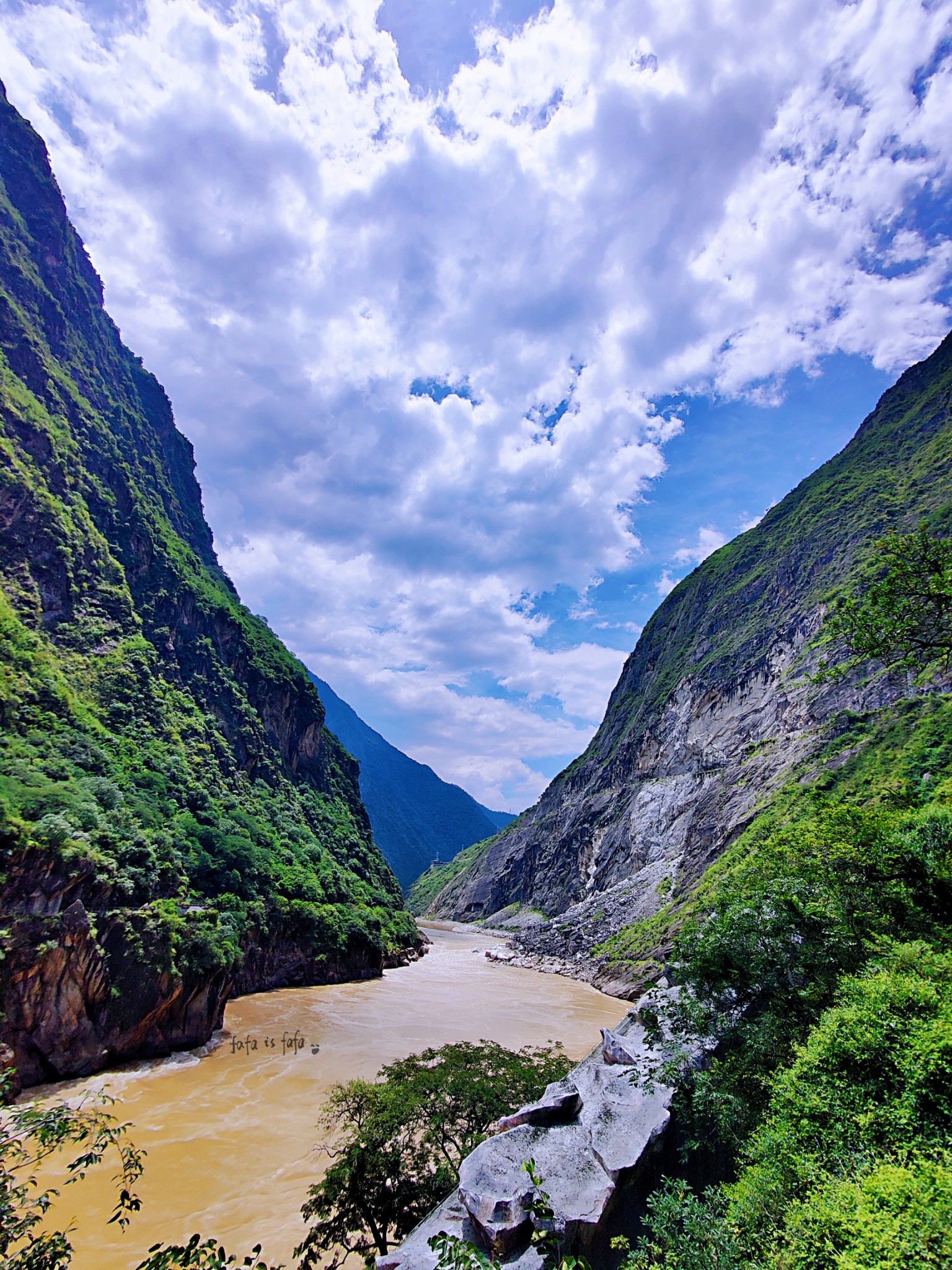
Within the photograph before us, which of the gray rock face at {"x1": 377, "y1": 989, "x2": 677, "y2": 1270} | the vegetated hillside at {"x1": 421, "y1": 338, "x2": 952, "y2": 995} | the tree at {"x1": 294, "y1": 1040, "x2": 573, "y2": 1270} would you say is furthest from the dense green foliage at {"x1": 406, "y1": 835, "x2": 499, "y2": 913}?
the gray rock face at {"x1": 377, "y1": 989, "x2": 677, "y2": 1270}

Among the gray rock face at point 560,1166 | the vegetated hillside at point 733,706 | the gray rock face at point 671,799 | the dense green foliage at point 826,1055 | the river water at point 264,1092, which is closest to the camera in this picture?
the dense green foliage at point 826,1055

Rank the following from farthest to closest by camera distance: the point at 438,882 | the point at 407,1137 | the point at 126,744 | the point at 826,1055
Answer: the point at 438,882, the point at 126,744, the point at 407,1137, the point at 826,1055

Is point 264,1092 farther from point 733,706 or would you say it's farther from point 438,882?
point 438,882

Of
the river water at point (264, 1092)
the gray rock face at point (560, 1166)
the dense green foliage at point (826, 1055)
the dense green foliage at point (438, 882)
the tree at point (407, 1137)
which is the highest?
the dense green foliage at point (826, 1055)

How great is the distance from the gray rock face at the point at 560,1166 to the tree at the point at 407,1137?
176cm

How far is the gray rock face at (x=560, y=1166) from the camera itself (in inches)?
307

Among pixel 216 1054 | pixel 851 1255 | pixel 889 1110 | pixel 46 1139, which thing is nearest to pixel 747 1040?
pixel 889 1110

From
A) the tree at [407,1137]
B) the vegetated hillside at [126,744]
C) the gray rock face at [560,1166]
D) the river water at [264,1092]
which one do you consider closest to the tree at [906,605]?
the gray rock face at [560,1166]

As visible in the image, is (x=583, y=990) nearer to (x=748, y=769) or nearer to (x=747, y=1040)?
(x=748, y=769)

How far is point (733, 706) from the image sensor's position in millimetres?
73438

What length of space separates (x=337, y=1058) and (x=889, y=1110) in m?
30.7

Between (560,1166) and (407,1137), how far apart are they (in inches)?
223

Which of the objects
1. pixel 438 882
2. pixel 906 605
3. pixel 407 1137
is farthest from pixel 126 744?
pixel 438 882

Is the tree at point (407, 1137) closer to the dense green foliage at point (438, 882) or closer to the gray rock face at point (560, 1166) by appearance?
the gray rock face at point (560, 1166)
